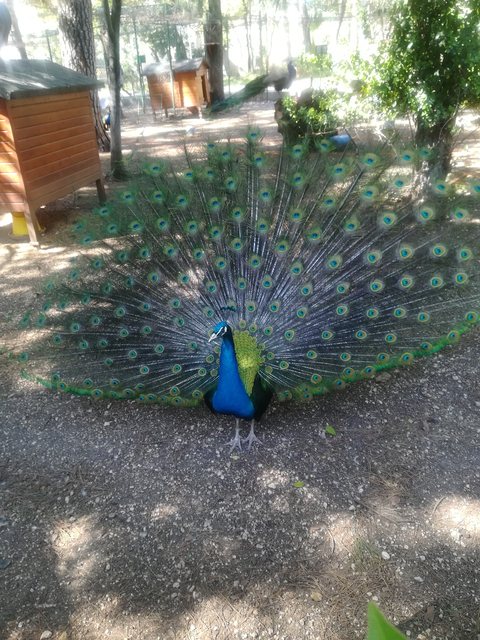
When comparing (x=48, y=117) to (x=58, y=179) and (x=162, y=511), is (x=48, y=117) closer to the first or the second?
(x=58, y=179)

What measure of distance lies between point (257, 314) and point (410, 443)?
1419mm

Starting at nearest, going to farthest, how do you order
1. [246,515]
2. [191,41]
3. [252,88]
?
[246,515]
[252,88]
[191,41]

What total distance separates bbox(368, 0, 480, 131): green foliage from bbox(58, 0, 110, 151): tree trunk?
6.54 metres

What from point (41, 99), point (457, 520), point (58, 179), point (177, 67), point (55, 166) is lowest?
point (457, 520)

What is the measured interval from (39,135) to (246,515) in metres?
5.68

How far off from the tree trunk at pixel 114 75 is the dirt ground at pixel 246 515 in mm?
5652

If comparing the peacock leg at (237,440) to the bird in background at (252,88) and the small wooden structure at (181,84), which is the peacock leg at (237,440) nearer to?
the bird in background at (252,88)

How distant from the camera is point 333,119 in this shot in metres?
5.87

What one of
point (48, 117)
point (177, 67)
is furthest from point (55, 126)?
point (177, 67)

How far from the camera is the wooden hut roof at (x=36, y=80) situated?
5.28m

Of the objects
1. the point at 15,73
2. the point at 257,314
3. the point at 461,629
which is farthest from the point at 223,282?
the point at 15,73

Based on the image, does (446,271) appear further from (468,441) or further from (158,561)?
(158,561)

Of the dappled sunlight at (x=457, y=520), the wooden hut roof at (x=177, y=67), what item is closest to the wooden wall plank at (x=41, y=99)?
the dappled sunlight at (x=457, y=520)

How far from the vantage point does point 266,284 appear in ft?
10.8
